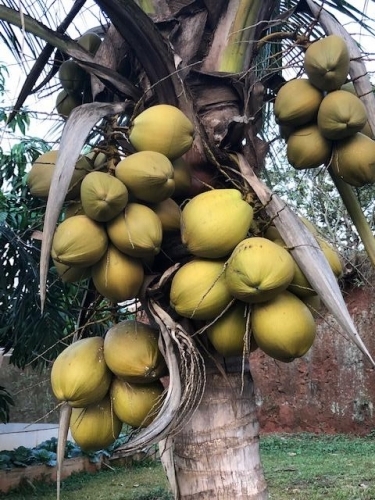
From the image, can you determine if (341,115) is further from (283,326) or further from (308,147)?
(283,326)

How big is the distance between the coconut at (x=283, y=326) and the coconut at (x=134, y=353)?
0.20 metres

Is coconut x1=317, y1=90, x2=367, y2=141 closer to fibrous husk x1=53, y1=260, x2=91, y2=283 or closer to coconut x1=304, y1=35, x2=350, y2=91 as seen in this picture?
coconut x1=304, y1=35, x2=350, y2=91

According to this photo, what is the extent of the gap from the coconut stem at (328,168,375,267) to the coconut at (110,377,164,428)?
56cm

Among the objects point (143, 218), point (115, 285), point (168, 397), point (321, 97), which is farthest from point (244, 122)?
point (168, 397)

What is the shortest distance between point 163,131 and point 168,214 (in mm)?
167

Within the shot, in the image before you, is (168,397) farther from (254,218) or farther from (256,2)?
(256,2)

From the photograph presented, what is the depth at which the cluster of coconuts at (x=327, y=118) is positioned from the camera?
4.23ft

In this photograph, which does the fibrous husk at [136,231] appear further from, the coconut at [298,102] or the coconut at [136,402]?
the coconut at [298,102]

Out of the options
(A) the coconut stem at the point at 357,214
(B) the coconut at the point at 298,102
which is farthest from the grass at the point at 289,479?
(B) the coconut at the point at 298,102

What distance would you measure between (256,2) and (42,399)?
23.5 feet

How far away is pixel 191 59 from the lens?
4.75 feet

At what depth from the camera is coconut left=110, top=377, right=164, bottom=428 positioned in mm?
1223

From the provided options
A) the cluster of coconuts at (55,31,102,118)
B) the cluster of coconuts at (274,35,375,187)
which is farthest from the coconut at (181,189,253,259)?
the cluster of coconuts at (55,31,102,118)

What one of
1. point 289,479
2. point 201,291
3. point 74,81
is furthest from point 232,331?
point 289,479
